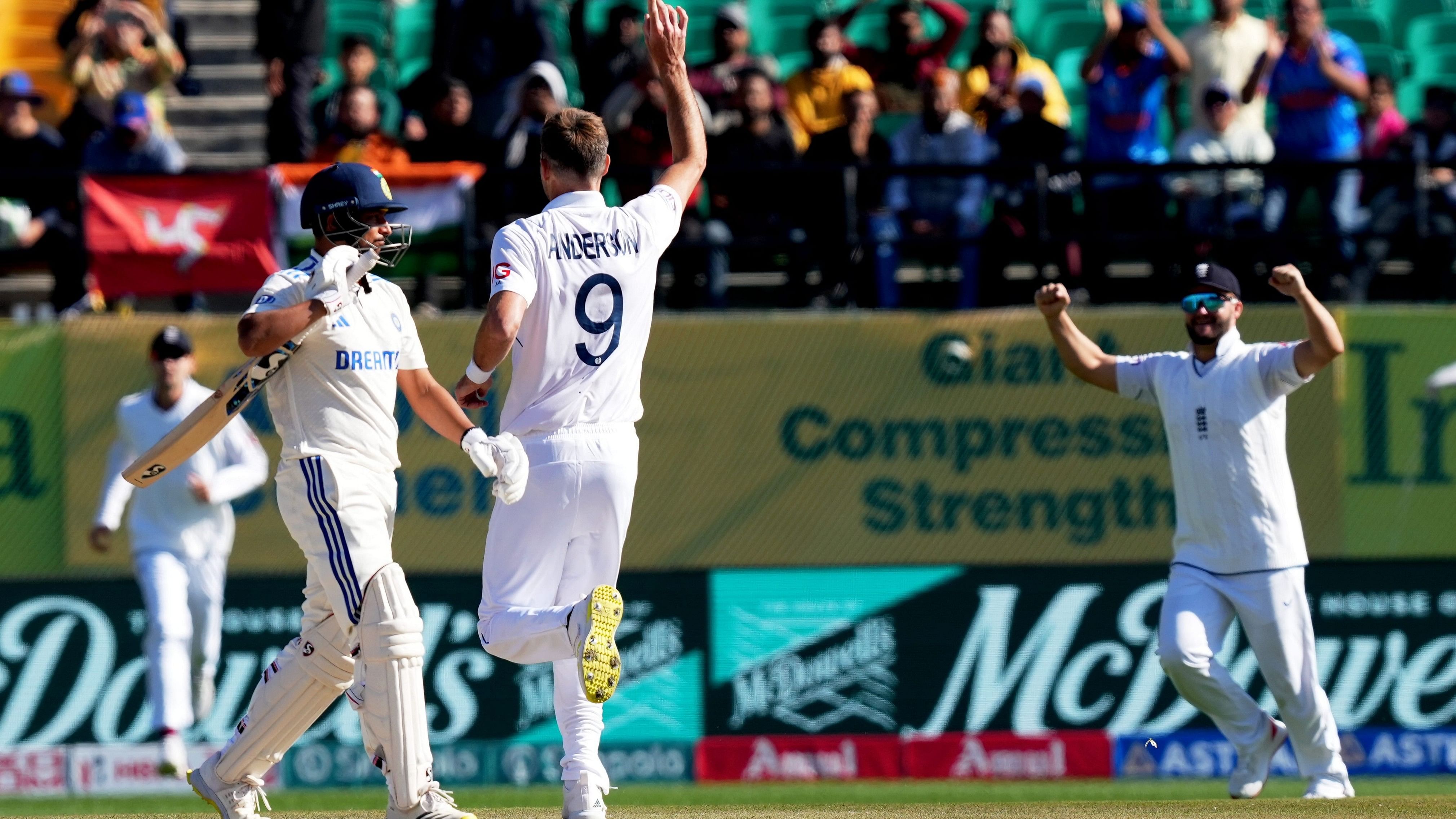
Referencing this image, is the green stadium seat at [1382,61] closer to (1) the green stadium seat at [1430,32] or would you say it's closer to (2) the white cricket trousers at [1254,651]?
(1) the green stadium seat at [1430,32]

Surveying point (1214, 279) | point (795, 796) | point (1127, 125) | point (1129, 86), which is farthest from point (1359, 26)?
point (795, 796)

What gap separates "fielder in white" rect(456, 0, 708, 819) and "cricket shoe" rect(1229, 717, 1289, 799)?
143 inches

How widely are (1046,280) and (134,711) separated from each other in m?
6.06

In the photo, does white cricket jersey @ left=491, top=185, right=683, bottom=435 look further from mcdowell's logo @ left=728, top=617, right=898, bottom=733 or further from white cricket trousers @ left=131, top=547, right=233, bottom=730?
mcdowell's logo @ left=728, top=617, right=898, bottom=733

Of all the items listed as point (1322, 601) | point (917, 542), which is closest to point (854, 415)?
point (917, 542)

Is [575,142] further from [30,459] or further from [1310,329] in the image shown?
[30,459]

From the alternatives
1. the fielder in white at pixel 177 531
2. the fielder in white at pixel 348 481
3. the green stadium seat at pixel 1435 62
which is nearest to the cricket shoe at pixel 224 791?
the fielder in white at pixel 348 481

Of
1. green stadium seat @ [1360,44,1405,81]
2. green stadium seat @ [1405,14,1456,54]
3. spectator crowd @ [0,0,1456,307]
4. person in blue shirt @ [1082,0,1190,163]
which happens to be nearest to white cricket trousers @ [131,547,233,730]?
spectator crowd @ [0,0,1456,307]

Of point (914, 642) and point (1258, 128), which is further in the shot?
point (1258, 128)

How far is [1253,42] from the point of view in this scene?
13492mm

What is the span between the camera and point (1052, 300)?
807cm

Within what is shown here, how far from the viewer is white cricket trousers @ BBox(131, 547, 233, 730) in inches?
412

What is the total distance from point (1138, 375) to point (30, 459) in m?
6.43

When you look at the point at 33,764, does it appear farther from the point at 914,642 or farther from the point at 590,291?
the point at 590,291
